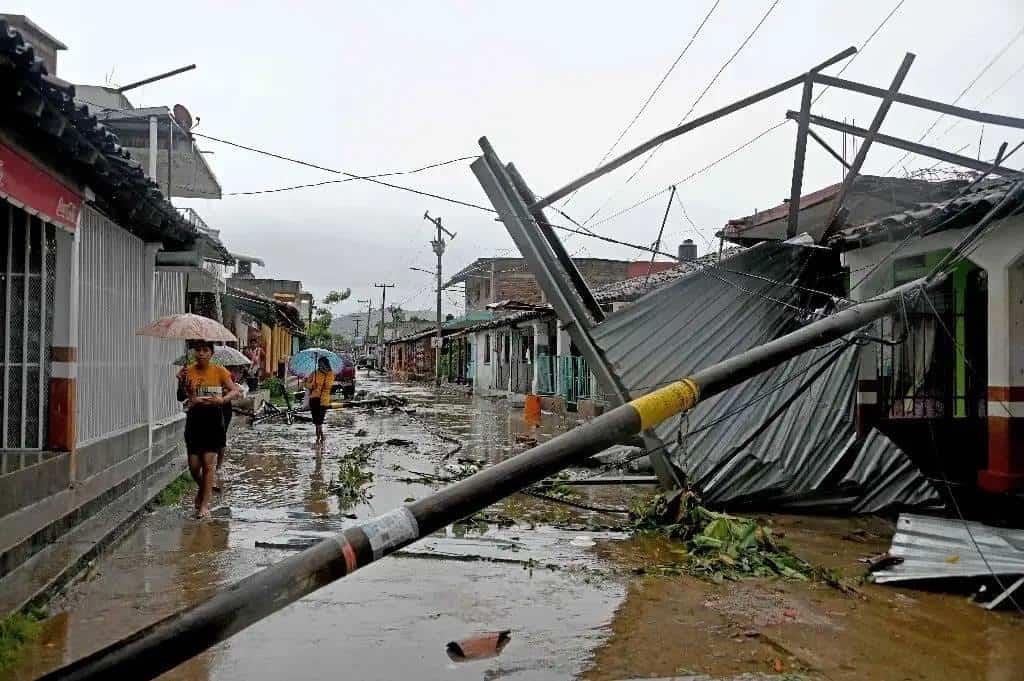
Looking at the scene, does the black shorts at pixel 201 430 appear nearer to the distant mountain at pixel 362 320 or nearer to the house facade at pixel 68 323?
the house facade at pixel 68 323

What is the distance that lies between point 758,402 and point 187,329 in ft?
20.6

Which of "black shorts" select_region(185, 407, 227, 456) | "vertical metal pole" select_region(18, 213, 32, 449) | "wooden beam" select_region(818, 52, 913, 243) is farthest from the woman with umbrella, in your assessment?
"wooden beam" select_region(818, 52, 913, 243)

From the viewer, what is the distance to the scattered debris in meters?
4.55

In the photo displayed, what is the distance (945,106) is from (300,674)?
24.0 ft

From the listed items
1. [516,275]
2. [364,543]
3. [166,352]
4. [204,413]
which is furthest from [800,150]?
[516,275]

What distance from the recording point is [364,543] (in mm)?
2908

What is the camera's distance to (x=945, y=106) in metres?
7.68

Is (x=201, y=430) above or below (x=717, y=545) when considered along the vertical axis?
above

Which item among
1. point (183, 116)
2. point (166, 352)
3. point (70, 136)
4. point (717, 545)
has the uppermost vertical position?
point (183, 116)

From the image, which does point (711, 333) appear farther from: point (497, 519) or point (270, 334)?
point (270, 334)

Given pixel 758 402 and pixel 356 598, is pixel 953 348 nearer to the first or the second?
pixel 758 402

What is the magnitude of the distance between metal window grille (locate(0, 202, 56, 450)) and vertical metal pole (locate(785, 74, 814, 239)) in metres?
7.37

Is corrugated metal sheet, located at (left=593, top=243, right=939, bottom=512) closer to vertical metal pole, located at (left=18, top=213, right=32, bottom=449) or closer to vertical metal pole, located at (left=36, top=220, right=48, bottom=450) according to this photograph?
vertical metal pole, located at (left=36, top=220, right=48, bottom=450)

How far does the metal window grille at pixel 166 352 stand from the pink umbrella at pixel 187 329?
1844mm
